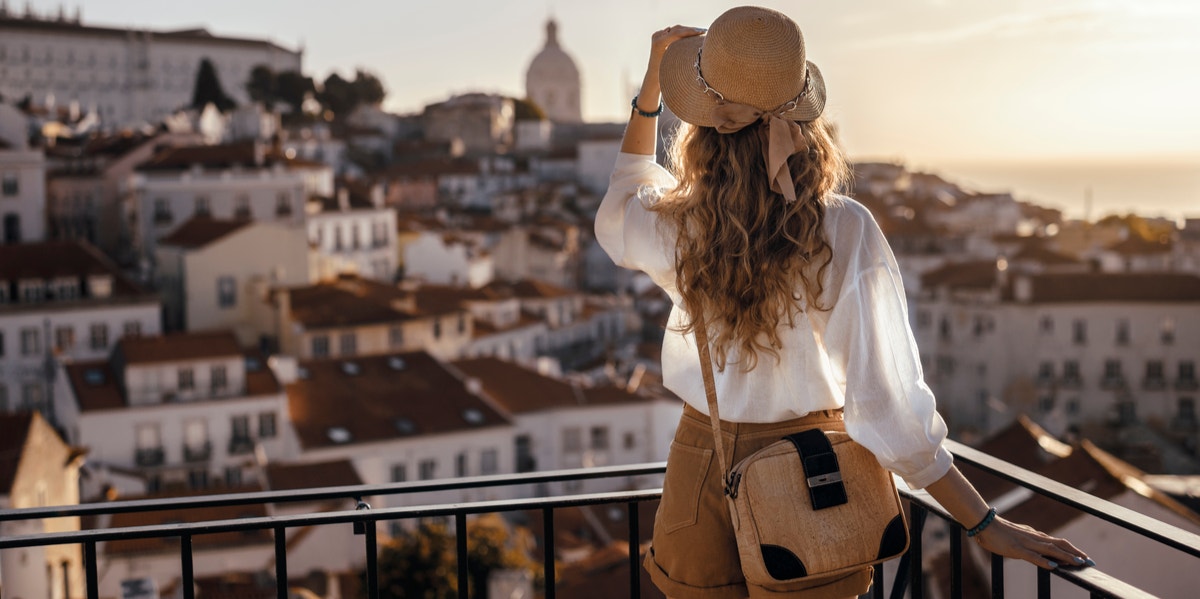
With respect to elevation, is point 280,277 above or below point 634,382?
above

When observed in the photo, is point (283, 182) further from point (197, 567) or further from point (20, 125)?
point (197, 567)

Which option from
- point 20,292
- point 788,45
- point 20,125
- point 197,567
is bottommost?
point 197,567

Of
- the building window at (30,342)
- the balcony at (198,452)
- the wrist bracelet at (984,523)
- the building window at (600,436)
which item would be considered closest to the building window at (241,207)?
the building window at (30,342)

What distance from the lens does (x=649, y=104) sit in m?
2.80

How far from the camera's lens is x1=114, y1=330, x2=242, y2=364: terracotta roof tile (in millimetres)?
26406

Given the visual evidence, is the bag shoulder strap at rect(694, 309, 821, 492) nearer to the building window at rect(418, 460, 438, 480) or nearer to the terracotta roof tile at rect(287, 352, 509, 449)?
the terracotta roof tile at rect(287, 352, 509, 449)

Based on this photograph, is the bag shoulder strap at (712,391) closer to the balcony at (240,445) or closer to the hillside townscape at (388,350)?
the hillside townscape at (388,350)

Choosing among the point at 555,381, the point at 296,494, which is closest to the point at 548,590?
the point at 296,494

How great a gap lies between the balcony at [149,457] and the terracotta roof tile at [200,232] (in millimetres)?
10148

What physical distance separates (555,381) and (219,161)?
16920 mm

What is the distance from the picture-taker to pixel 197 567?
19219 mm

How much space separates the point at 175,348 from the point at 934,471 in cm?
2613

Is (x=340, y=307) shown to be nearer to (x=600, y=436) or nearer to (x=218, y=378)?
(x=218, y=378)

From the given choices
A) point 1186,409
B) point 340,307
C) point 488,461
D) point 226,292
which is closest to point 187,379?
point 488,461
